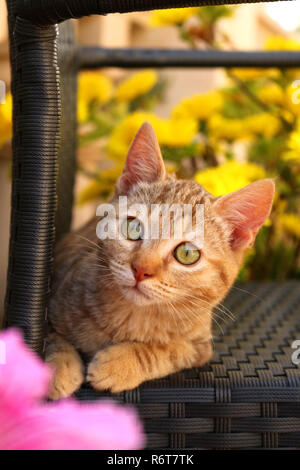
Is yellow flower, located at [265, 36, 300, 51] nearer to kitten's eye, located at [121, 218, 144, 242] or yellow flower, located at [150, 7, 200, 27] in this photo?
yellow flower, located at [150, 7, 200, 27]

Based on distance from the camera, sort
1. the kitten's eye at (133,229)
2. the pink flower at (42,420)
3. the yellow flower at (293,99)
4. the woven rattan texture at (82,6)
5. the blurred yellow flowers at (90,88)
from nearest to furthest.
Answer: the pink flower at (42,420)
the woven rattan texture at (82,6)
the kitten's eye at (133,229)
the yellow flower at (293,99)
the blurred yellow flowers at (90,88)

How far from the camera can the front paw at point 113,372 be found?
0.67 metres

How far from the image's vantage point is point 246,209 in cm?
76

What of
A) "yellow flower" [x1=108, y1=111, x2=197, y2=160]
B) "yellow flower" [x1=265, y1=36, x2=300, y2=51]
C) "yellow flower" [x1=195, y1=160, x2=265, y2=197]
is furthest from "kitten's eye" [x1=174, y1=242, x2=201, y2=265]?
"yellow flower" [x1=265, y1=36, x2=300, y2=51]

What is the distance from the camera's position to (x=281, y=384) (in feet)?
2.26

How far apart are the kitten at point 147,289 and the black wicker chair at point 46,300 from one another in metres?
0.04

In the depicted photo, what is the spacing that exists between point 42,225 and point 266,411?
41cm

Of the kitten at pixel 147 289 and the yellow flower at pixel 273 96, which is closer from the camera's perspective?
the kitten at pixel 147 289

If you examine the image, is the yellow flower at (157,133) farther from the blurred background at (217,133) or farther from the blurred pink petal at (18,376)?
the blurred pink petal at (18,376)

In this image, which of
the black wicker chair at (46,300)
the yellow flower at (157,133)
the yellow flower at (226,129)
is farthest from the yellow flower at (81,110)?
the black wicker chair at (46,300)

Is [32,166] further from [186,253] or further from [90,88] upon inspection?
[90,88]

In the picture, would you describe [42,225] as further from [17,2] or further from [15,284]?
[17,2]

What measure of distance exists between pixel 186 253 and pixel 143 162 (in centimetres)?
19
